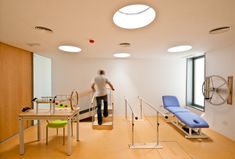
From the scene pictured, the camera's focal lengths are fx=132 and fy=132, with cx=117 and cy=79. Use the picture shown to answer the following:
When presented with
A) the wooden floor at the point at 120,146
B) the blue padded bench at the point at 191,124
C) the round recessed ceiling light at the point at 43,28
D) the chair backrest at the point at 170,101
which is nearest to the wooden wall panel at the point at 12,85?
the wooden floor at the point at 120,146

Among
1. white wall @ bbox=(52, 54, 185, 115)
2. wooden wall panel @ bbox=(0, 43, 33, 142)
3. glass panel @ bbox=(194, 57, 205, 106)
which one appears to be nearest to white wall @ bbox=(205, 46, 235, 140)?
glass panel @ bbox=(194, 57, 205, 106)

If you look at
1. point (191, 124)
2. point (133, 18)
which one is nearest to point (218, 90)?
point (191, 124)

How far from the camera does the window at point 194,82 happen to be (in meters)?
4.93

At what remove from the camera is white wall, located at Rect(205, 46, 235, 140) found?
3.31 metres

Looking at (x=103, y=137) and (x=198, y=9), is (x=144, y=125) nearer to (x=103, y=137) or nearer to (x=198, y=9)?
(x=103, y=137)

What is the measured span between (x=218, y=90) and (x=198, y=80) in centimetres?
143

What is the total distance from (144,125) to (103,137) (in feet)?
5.27

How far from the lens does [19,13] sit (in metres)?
1.76

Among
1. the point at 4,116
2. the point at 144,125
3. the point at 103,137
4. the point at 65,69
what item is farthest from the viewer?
the point at 65,69

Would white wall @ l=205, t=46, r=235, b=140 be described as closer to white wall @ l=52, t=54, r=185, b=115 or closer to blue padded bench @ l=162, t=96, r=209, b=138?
blue padded bench @ l=162, t=96, r=209, b=138

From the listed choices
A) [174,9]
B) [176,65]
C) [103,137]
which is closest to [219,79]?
[176,65]

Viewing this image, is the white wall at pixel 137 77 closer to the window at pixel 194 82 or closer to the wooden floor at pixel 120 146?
the window at pixel 194 82

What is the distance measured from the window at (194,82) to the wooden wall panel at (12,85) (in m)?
5.85

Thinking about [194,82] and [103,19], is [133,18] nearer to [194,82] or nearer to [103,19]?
[103,19]
